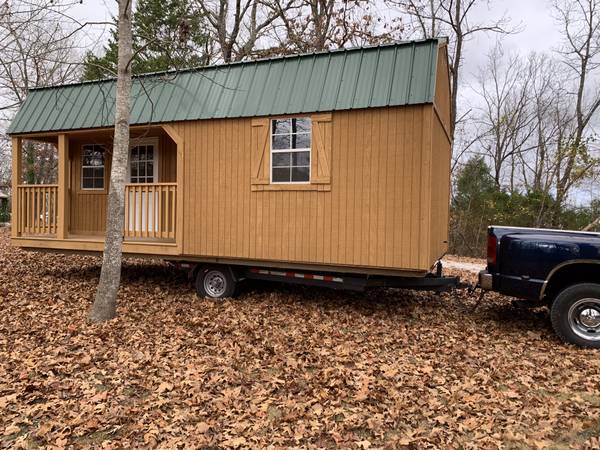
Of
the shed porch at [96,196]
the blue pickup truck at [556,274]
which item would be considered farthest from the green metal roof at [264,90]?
the blue pickup truck at [556,274]

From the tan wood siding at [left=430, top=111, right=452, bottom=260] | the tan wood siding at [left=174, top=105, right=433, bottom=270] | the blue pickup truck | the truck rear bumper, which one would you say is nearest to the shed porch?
the tan wood siding at [left=174, top=105, right=433, bottom=270]

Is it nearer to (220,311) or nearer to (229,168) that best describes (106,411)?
(220,311)

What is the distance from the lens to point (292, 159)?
274 inches

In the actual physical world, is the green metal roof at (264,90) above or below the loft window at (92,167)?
above

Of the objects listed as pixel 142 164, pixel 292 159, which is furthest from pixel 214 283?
pixel 142 164

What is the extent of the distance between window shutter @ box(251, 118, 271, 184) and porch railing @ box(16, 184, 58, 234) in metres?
4.39

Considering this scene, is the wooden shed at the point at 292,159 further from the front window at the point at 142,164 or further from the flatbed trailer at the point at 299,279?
the front window at the point at 142,164

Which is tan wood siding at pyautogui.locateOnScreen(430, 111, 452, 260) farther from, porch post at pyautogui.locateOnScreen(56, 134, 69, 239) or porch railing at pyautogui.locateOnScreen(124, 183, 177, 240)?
porch post at pyautogui.locateOnScreen(56, 134, 69, 239)

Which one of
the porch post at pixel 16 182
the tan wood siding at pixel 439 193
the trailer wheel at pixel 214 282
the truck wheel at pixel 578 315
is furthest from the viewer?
the porch post at pixel 16 182

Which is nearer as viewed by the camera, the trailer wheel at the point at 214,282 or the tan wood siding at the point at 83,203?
the trailer wheel at the point at 214,282

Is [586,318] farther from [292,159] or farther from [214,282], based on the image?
[214,282]

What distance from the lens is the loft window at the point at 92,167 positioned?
10117 millimetres

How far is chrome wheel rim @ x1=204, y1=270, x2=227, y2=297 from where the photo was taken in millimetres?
7594

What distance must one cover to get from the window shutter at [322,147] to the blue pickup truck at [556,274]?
2.51 meters
